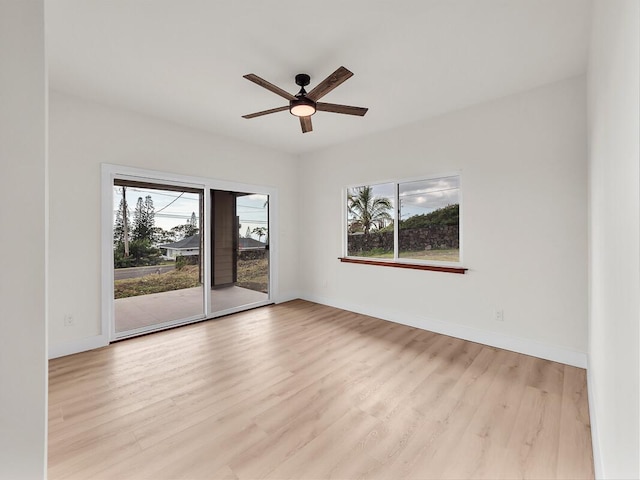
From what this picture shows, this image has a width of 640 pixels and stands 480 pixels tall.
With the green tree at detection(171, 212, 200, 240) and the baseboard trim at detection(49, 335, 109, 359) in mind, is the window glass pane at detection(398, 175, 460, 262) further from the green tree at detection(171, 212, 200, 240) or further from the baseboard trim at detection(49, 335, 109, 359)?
the baseboard trim at detection(49, 335, 109, 359)

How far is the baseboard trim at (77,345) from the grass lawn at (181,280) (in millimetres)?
487

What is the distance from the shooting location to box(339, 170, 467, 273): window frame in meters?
3.37

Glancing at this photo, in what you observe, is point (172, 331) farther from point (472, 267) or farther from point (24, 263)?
point (472, 267)

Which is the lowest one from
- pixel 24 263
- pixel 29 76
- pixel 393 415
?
pixel 393 415

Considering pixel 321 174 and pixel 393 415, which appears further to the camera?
pixel 321 174

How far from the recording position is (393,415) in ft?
6.41

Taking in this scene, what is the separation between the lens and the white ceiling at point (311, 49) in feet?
6.06

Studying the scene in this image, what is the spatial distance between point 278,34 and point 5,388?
7.89 feet

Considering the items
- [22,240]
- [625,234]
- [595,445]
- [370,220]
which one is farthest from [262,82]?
[595,445]

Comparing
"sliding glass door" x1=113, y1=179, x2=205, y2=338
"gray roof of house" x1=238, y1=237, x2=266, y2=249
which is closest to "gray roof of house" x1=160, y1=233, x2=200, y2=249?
"sliding glass door" x1=113, y1=179, x2=205, y2=338

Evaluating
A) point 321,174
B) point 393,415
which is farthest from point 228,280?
point 393,415

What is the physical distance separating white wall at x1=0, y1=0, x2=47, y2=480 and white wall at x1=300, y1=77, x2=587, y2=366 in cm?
354

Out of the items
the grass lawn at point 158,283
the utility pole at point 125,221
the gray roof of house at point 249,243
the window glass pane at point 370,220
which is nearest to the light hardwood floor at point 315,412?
the grass lawn at point 158,283

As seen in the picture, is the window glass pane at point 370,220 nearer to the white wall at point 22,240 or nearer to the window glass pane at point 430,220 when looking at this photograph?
the window glass pane at point 430,220
